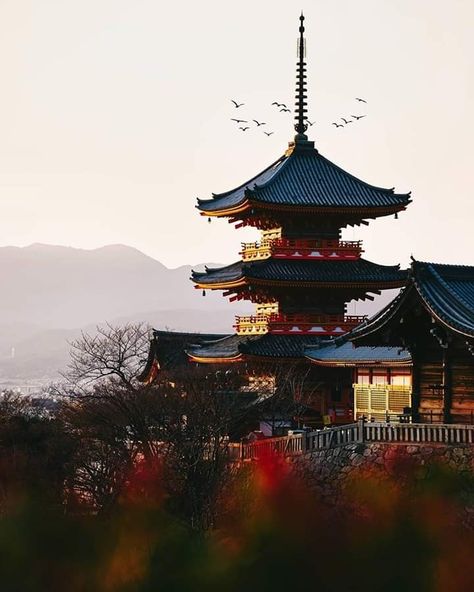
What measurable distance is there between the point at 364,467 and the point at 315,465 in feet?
8.55

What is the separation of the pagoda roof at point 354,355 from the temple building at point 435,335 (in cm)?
228

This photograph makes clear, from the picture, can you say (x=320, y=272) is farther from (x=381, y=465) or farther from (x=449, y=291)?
(x=381, y=465)

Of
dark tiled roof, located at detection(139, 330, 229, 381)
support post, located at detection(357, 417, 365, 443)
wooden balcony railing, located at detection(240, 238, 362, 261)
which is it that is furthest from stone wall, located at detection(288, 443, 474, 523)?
dark tiled roof, located at detection(139, 330, 229, 381)

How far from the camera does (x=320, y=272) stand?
5834 centimetres

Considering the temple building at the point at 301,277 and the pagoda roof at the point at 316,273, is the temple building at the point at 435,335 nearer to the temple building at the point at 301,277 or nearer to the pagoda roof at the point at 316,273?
the temple building at the point at 301,277

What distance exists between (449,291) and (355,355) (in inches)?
424

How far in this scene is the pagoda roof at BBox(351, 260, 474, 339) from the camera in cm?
3800

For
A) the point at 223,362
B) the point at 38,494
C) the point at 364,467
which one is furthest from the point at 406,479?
the point at 223,362

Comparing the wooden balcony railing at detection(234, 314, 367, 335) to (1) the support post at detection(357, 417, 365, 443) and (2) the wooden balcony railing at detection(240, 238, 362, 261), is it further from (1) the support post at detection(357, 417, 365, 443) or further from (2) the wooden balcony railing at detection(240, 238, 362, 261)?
(1) the support post at detection(357, 417, 365, 443)

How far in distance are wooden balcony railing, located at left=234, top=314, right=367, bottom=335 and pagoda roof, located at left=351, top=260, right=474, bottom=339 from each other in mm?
16651

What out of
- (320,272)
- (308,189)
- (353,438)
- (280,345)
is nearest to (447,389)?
(353,438)

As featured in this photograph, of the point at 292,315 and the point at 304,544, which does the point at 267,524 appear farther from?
the point at 292,315

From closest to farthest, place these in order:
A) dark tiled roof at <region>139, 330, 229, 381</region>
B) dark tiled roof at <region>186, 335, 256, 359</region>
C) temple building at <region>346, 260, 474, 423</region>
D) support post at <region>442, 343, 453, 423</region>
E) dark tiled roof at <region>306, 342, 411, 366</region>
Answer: temple building at <region>346, 260, 474, 423</region>
support post at <region>442, 343, 453, 423</region>
dark tiled roof at <region>306, 342, 411, 366</region>
dark tiled roof at <region>186, 335, 256, 359</region>
dark tiled roof at <region>139, 330, 229, 381</region>

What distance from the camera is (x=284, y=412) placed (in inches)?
2058
